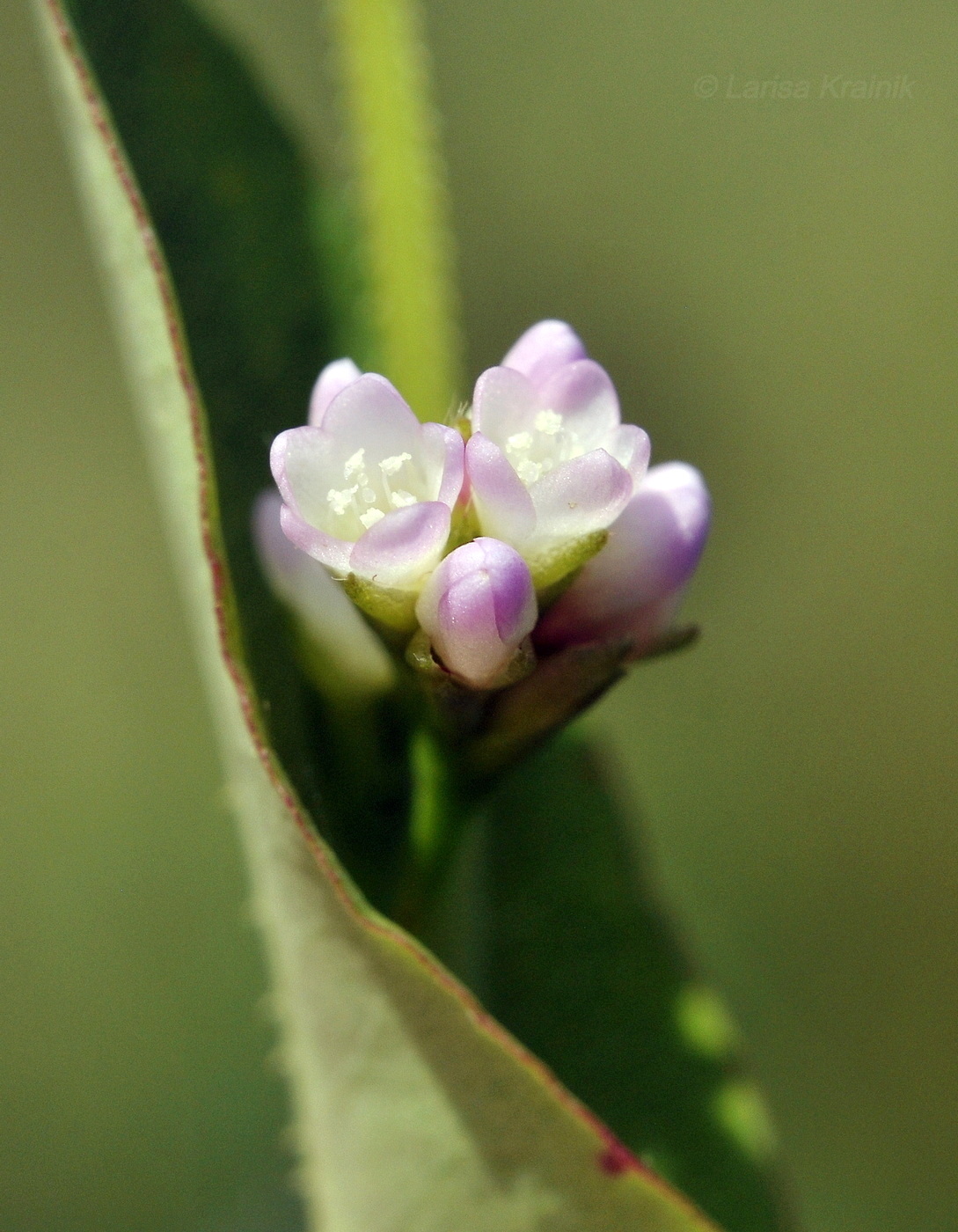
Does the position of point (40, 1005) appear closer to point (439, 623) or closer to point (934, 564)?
point (439, 623)

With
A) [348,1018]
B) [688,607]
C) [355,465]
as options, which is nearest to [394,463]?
[355,465]

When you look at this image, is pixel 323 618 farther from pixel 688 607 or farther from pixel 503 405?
pixel 688 607

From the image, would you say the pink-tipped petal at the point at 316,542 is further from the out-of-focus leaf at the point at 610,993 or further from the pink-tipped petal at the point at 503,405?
the out-of-focus leaf at the point at 610,993

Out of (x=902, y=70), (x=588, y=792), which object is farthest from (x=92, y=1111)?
(x=902, y=70)

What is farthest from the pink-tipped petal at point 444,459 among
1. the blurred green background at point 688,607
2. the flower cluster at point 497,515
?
the blurred green background at point 688,607

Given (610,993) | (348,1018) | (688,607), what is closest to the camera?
(348,1018)

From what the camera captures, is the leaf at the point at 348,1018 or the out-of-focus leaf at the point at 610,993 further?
the out-of-focus leaf at the point at 610,993
